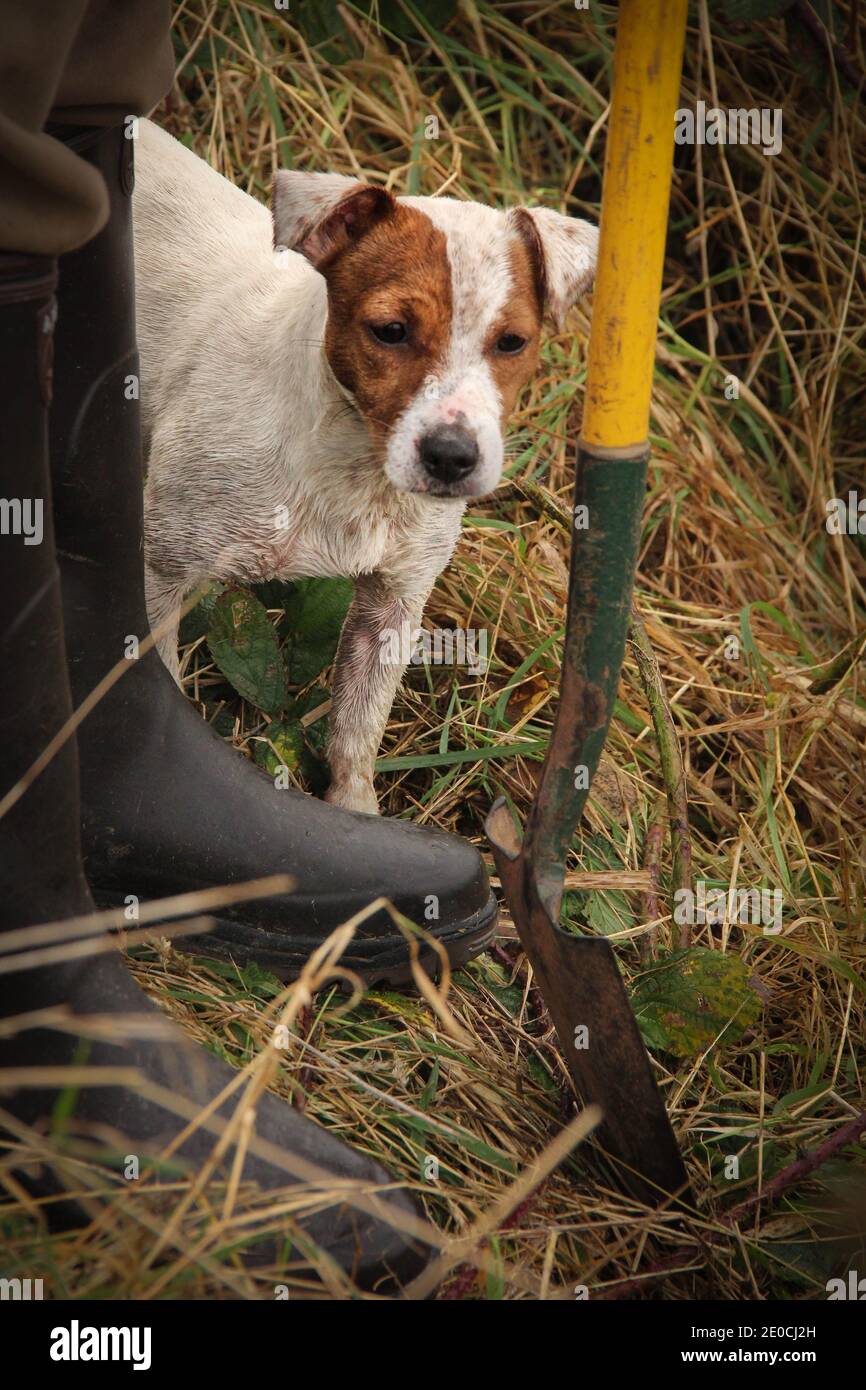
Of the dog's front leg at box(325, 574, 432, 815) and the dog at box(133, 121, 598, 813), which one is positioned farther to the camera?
the dog's front leg at box(325, 574, 432, 815)

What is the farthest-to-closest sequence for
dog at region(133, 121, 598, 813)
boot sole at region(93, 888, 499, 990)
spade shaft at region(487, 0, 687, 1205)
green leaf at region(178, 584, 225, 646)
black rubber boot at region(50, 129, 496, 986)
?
green leaf at region(178, 584, 225, 646) < dog at region(133, 121, 598, 813) < boot sole at region(93, 888, 499, 990) < black rubber boot at region(50, 129, 496, 986) < spade shaft at region(487, 0, 687, 1205)

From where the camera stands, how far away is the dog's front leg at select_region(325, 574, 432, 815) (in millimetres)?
1987

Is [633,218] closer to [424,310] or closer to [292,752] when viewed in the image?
[424,310]

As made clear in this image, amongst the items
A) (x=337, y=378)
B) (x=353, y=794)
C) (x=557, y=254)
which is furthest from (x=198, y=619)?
(x=557, y=254)

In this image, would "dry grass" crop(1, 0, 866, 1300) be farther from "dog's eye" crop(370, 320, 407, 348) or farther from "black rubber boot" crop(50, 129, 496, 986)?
"dog's eye" crop(370, 320, 407, 348)

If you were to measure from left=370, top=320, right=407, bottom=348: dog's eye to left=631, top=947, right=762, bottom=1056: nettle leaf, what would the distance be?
0.86 m

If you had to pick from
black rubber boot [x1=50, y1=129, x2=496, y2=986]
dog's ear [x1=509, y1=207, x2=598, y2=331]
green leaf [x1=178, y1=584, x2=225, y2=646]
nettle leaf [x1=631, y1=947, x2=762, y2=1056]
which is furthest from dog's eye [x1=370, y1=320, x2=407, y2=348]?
nettle leaf [x1=631, y1=947, x2=762, y2=1056]

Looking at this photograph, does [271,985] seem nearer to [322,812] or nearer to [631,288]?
[322,812]

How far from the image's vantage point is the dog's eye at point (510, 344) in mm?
1763

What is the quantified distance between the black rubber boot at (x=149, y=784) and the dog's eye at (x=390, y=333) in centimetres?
40

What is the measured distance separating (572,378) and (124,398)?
1.43m

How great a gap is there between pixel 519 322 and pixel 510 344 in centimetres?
3

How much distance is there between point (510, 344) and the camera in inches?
70.0

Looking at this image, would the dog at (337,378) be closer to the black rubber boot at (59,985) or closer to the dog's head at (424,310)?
the dog's head at (424,310)
